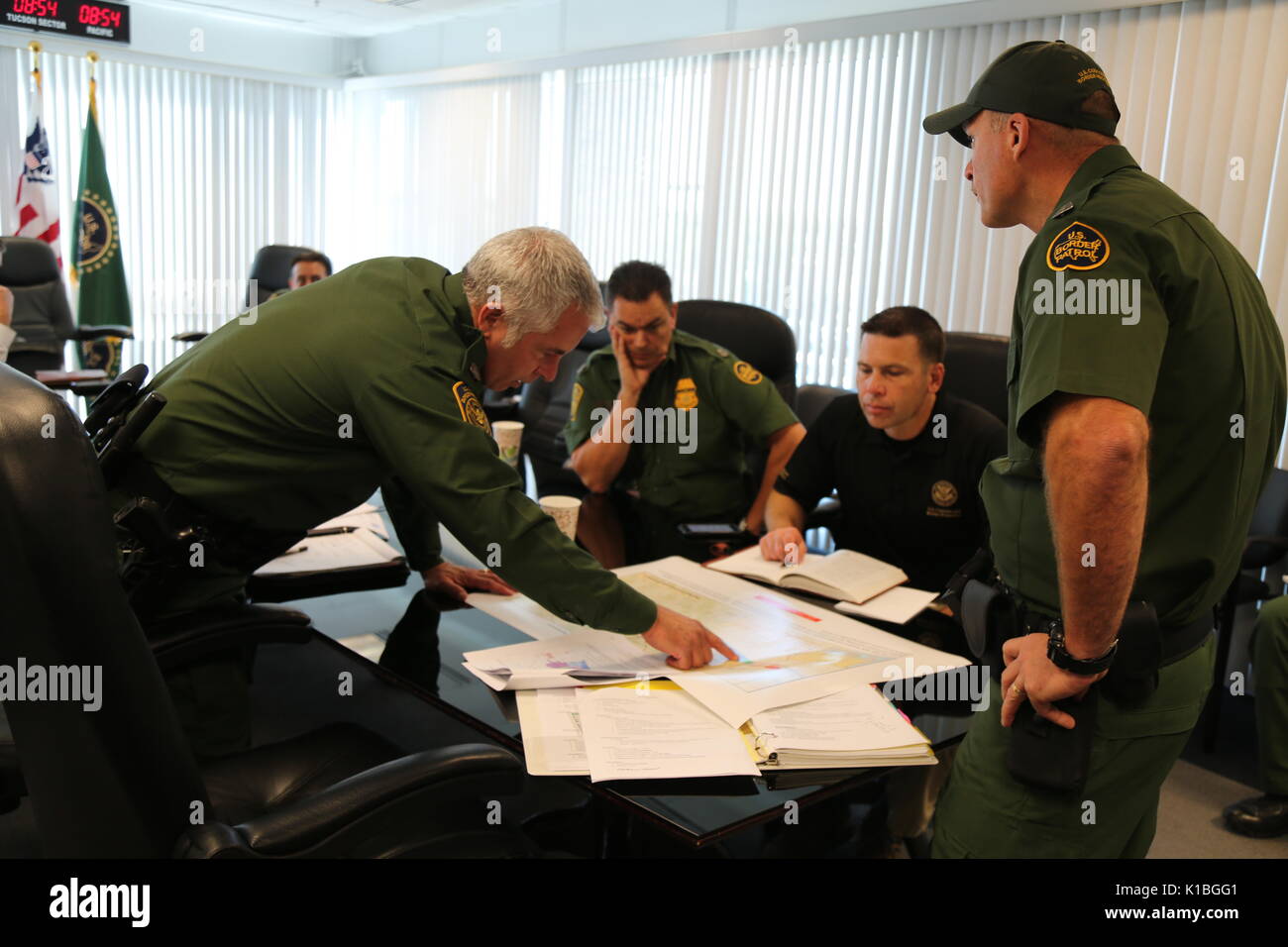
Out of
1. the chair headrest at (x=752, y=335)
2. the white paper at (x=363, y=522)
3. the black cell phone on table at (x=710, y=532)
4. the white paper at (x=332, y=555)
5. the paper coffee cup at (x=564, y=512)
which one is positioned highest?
the chair headrest at (x=752, y=335)

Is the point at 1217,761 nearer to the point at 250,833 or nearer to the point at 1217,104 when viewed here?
the point at 1217,104

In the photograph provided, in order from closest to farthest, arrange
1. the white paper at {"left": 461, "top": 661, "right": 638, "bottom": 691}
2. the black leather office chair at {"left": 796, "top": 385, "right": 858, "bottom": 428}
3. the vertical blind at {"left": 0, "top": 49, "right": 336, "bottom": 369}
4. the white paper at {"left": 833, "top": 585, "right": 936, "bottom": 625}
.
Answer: the white paper at {"left": 461, "top": 661, "right": 638, "bottom": 691}, the white paper at {"left": 833, "top": 585, "right": 936, "bottom": 625}, the black leather office chair at {"left": 796, "top": 385, "right": 858, "bottom": 428}, the vertical blind at {"left": 0, "top": 49, "right": 336, "bottom": 369}

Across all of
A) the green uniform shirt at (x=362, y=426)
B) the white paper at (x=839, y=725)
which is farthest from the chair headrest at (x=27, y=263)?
the white paper at (x=839, y=725)

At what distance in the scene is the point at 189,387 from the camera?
1671mm

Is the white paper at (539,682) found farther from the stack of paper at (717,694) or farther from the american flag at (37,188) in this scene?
the american flag at (37,188)

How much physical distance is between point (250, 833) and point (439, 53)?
22.6 feet

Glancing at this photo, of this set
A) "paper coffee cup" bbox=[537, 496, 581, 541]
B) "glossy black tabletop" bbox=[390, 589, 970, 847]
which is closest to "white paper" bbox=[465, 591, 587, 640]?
"glossy black tabletop" bbox=[390, 589, 970, 847]

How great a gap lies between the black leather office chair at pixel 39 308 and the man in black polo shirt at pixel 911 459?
14.4 ft

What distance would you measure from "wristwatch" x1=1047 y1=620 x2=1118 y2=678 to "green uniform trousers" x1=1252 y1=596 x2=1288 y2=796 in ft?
5.73

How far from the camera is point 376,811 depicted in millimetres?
1163

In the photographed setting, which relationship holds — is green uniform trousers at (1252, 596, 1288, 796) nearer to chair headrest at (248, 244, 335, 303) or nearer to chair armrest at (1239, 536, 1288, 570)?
chair armrest at (1239, 536, 1288, 570)

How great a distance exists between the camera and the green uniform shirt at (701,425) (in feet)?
9.81

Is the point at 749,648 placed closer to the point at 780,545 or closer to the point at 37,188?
the point at 780,545

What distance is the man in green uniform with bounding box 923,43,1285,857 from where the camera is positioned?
3.78 feet
